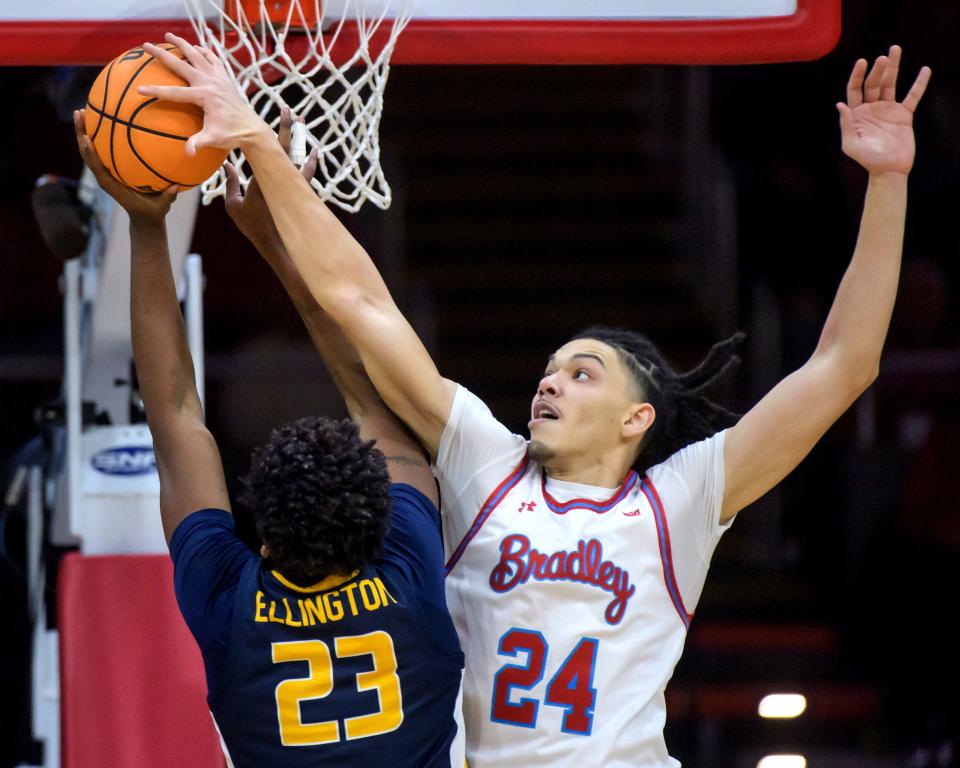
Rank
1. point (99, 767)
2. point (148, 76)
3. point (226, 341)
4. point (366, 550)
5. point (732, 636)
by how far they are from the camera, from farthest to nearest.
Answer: point (226, 341), point (732, 636), point (99, 767), point (148, 76), point (366, 550)

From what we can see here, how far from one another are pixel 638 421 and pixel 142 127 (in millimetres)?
1114

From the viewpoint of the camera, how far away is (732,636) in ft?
21.7

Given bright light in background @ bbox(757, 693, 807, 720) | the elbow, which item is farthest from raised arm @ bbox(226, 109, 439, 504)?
bright light in background @ bbox(757, 693, 807, 720)

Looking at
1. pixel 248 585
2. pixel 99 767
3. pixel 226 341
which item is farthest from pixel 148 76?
pixel 226 341

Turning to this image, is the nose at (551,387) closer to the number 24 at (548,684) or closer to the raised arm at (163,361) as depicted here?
the number 24 at (548,684)

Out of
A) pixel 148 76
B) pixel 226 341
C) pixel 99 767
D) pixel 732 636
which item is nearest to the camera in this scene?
pixel 148 76

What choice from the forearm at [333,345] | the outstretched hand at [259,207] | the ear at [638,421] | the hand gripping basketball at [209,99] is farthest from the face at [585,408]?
the hand gripping basketball at [209,99]

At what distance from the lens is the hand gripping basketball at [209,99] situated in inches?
102

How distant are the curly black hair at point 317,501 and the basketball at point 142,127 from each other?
22.1 inches

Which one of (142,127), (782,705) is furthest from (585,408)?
(782,705)

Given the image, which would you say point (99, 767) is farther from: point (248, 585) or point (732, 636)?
point (732, 636)

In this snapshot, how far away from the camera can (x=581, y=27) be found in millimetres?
3236

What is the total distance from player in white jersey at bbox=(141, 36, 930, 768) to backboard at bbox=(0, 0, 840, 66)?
12.1 inches

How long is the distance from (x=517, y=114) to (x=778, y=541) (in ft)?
8.12
